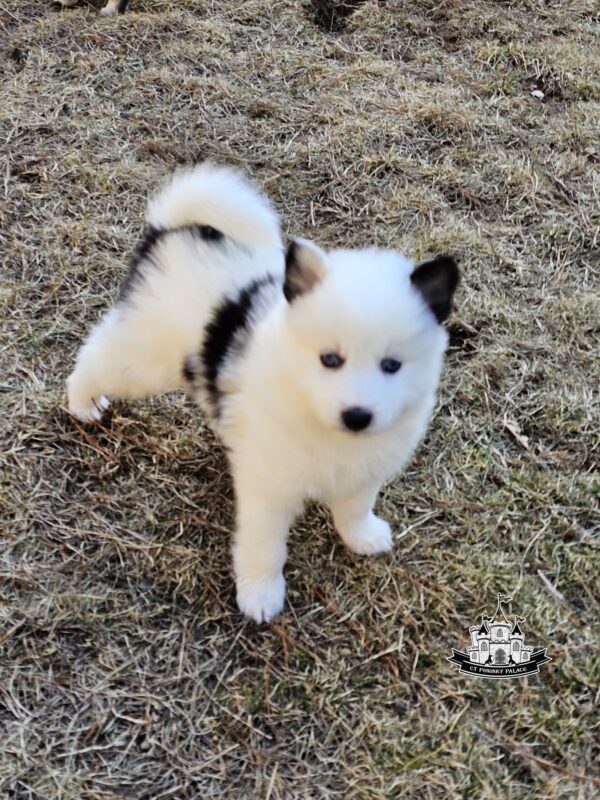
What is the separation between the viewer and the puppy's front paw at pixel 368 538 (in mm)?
2969

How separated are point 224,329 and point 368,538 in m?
1.01

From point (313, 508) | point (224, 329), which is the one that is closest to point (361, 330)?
point (224, 329)

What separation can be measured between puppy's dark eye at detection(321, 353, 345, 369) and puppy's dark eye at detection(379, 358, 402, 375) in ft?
0.36

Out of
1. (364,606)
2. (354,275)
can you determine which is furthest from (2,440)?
(354,275)

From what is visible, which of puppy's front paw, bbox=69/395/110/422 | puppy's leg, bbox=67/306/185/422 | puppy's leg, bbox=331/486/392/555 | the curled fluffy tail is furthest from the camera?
puppy's front paw, bbox=69/395/110/422

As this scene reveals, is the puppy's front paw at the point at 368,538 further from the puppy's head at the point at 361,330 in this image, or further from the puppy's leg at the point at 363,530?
the puppy's head at the point at 361,330

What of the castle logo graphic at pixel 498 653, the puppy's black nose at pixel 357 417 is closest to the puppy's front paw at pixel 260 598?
the castle logo graphic at pixel 498 653

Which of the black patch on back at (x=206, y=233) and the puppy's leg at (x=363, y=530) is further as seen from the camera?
the puppy's leg at (x=363, y=530)

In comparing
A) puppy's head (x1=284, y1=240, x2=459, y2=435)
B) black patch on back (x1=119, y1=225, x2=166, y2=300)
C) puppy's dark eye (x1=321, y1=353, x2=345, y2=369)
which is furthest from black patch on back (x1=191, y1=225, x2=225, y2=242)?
puppy's dark eye (x1=321, y1=353, x2=345, y2=369)

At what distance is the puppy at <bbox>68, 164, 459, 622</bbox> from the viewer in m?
2.08

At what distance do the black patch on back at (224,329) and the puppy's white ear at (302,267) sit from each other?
0.34 meters

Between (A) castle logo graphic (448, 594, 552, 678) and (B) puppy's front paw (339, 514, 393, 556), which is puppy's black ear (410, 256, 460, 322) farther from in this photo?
(A) castle logo graphic (448, 594, 552, 678)

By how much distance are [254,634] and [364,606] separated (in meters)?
0.41

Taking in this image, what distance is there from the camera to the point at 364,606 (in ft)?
9.43
